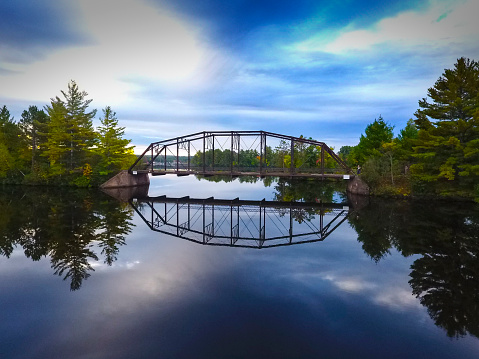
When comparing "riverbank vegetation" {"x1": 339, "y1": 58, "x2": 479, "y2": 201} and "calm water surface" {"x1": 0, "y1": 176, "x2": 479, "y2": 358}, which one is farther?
"riverbank vegetation" {"x1": 339, "y1": 58, "x2": 479, "y2": 201}

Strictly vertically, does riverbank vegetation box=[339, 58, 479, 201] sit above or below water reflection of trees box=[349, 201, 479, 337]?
above

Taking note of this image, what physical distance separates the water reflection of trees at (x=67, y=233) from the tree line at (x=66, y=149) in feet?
80.8

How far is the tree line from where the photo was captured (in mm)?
58469

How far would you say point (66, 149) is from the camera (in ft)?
185

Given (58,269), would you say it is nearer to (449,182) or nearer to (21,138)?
(449,182)

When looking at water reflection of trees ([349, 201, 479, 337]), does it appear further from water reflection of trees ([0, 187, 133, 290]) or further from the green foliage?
the green foliage

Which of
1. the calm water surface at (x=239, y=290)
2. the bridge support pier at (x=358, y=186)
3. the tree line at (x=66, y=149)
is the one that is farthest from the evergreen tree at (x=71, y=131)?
the bridge support pier at (x=358, y=186)

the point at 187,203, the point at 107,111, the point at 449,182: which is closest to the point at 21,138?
the point at 107,111

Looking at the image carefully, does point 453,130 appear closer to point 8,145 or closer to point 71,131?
point 71,131

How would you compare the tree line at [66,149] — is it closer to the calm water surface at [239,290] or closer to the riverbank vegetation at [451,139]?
the calm water surface at [239,290]

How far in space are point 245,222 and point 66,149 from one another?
153ft

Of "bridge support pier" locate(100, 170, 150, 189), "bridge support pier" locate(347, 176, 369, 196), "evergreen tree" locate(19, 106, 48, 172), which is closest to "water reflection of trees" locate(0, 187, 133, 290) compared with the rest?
"bridge support pier" locate(100, 170, 150, 189)

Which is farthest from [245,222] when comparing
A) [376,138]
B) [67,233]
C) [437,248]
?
[376,138]

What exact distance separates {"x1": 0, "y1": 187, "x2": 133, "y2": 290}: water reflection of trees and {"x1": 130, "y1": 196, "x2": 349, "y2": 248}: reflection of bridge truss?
3.95 meters
